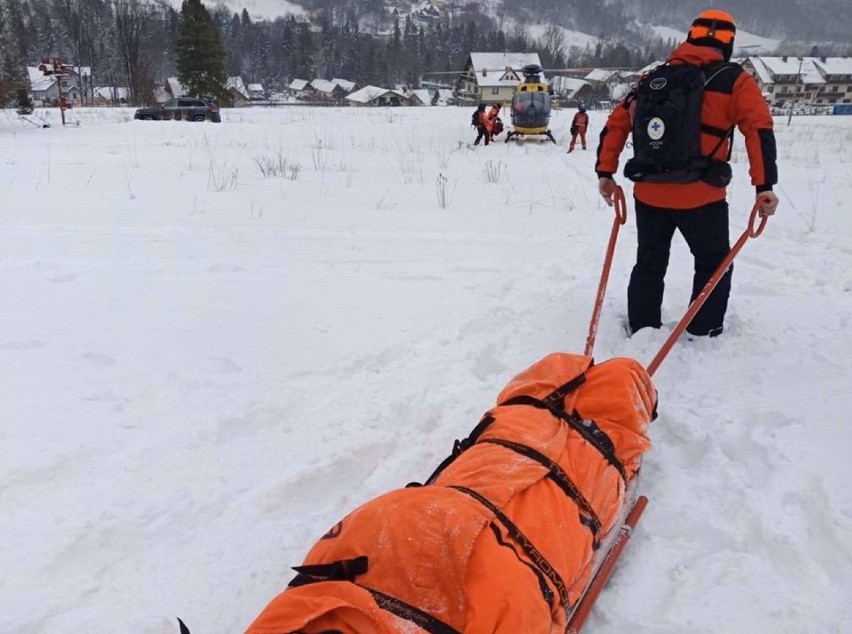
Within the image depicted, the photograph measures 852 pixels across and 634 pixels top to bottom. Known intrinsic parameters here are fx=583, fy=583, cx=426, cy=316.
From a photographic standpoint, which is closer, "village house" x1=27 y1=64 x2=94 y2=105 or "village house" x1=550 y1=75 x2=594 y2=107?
"village house" x1=27 y1=64 x2=94 y2=105

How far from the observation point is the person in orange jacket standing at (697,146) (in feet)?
9.78

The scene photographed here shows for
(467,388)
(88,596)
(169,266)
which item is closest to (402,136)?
(169,266)

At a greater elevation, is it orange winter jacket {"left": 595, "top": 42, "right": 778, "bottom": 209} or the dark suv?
the dark suv

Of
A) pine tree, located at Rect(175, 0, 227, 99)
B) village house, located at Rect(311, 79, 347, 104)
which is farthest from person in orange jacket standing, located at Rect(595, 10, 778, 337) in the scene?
village house, located at Rect(311, 79, 347, 104)

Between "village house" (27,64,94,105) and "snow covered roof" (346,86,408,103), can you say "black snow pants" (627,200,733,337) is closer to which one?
"village house" (27,64,94,105)

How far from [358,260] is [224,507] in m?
3.08

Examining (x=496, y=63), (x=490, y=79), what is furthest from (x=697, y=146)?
(x=496, y=63)

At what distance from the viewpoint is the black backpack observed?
118 inches

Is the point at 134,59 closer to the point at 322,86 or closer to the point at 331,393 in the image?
the point at 322,86

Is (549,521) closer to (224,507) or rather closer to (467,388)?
(224,507)

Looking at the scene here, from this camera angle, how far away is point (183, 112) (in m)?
25.0

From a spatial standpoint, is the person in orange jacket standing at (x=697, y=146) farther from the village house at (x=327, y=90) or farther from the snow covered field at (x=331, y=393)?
the village house at (x=327, y=90)

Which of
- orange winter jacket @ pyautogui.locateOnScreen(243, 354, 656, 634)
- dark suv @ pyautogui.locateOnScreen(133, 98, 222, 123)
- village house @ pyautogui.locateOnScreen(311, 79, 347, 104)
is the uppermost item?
village house @ pyautogui.locateOnScreen(311, 79, 347, 104)

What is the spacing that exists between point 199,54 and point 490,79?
40.0 m
